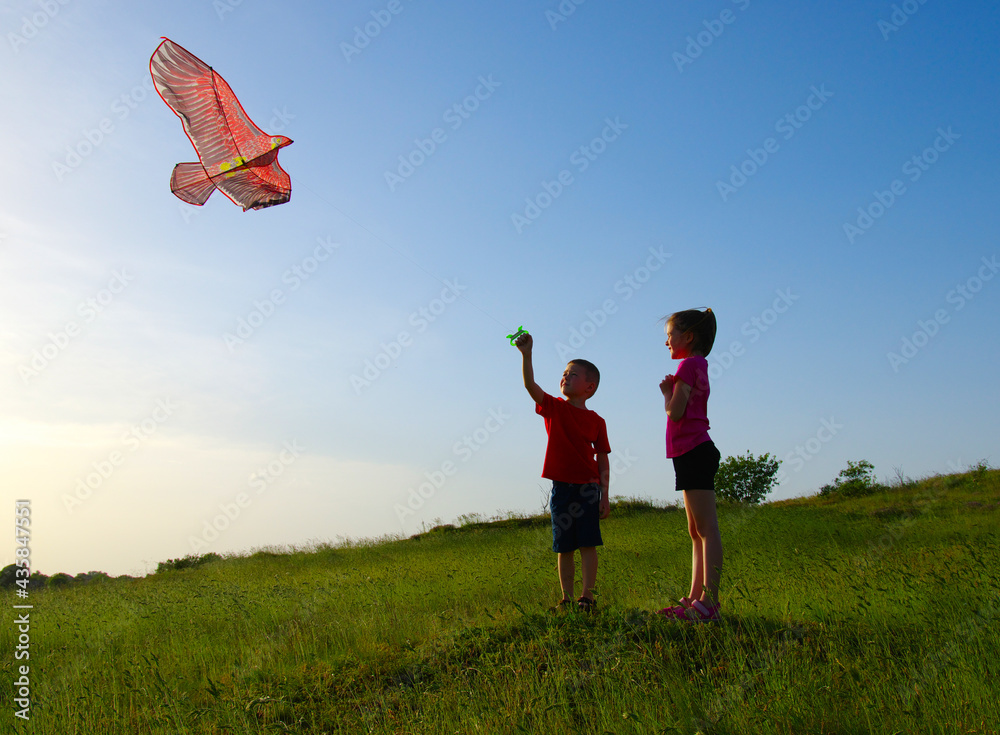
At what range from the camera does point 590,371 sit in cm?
575

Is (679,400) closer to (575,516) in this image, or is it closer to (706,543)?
(706,543)

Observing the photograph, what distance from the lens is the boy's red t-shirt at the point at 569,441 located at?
213 inches

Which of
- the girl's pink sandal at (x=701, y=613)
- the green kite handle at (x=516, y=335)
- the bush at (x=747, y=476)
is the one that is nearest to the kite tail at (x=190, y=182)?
the green kite handle at (x=516, y=335)

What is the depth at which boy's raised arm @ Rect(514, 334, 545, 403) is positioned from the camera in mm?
5176

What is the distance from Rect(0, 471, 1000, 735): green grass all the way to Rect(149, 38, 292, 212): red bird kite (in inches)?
175

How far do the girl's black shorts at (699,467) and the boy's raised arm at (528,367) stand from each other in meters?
1.29

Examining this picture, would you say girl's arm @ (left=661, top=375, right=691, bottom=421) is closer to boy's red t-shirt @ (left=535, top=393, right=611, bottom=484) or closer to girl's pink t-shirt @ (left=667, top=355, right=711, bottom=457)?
girl's pink t-shirt @ (left=667, top=355, right=711, bottom=457)

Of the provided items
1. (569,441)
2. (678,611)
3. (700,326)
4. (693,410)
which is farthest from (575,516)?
(700,326)

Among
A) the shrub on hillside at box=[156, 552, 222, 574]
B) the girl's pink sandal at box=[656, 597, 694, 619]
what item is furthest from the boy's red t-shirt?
the shrub on hillside at box=[156, 552, 222, 574]

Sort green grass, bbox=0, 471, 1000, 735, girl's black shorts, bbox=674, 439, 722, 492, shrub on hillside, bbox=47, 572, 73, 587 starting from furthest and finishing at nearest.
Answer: shrub on hillside, bbox=47, 572, 73, 587, girl's black shorts, bbox=674, 439, 722, 492, green grass, bbox=0, 471, 1000, 735

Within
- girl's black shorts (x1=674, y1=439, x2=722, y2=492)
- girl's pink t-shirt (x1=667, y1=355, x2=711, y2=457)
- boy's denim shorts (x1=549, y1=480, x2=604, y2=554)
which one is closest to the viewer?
girl's black shorts (x1=674, y1=439, x2=722, y2=492)

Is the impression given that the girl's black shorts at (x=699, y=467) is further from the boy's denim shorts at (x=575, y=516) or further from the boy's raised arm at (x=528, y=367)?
the boy's raised arm at (x=528, y=367)

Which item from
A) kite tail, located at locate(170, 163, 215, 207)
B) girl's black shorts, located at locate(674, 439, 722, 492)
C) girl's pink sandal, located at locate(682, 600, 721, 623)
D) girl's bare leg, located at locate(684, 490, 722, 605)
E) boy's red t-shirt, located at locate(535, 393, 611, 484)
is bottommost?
girl's pink sandal, located at locate(682, 600, 721, 623)

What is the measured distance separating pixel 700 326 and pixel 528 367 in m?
1.38
